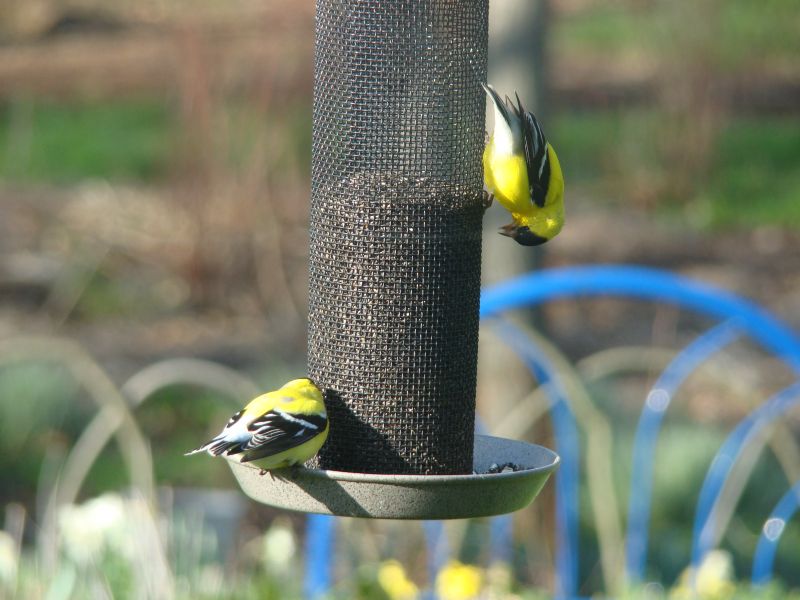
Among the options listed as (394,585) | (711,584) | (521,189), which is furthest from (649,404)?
(521,189)

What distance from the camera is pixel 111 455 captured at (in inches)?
291

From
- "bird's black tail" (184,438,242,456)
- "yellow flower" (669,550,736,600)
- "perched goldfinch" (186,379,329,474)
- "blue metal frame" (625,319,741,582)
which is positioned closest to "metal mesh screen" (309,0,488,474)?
"perched goldfinch" (186,379,329,474)

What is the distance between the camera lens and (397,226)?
309cm

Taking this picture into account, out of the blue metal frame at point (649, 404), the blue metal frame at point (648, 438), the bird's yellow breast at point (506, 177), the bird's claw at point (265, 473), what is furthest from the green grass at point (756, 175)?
the bird's claw at point (265, 473)

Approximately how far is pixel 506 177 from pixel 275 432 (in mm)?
895

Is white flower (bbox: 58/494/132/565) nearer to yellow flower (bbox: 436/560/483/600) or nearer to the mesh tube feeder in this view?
yellow flower (bbox: 436/560/483/600)

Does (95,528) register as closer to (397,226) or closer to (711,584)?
(397,226)

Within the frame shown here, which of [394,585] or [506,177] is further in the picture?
[394,585]

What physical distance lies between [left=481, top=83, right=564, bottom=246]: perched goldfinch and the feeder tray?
708 millimetres

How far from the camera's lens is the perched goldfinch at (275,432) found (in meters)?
2.61

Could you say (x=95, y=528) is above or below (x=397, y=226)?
below

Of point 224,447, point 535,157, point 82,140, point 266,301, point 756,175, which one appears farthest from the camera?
point 82,140

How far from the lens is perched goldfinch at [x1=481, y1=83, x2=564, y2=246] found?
303 centimetres

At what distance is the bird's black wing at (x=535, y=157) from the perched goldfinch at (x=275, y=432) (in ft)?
2.58
